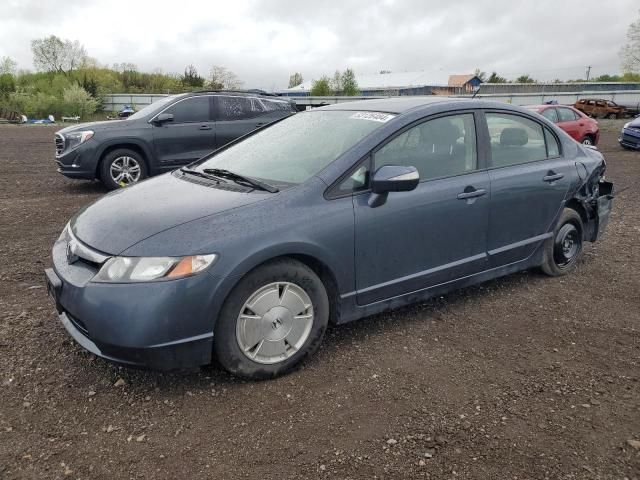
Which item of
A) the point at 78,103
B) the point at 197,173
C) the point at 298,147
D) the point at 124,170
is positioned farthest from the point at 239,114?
the point at 78,103

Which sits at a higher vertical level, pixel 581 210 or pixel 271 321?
pixel 581 210

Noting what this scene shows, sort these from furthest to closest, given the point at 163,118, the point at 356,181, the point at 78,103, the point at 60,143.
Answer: the point at 78,103, the point at 163,118, the point at 60,143, the point at 356,181

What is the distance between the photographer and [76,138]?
823 centimetres

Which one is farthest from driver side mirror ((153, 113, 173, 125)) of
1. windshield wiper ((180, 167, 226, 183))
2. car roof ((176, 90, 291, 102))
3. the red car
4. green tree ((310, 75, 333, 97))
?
green tree ((310, 75, 333, 97))

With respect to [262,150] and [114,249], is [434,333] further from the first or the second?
[114,249]

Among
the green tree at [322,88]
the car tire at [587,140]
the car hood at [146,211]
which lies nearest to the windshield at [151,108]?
the car hood at [146,211]

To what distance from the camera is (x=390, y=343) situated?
3.46 metres

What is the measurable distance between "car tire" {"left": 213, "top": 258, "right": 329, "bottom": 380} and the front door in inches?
14.9

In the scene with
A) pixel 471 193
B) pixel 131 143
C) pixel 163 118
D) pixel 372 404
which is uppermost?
pixel 163 118

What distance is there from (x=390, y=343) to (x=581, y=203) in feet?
7.96

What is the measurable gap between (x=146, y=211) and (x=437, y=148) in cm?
201

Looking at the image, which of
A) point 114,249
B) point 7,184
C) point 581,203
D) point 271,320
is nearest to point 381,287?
point 271,320

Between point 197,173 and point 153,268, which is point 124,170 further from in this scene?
point 153,268

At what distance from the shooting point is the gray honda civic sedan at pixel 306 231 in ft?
8.68
